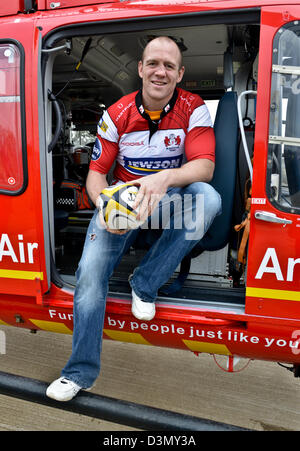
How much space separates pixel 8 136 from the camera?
1806 mm

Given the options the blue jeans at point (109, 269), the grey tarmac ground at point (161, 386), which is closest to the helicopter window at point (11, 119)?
the blue jeans at point (109, 269)

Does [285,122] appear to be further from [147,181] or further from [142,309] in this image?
[142,309]

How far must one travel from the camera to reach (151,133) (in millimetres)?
1909

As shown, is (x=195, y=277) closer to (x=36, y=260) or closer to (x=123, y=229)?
(x=123, y=229)

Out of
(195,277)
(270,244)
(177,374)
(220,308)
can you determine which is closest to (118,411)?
(220,308)

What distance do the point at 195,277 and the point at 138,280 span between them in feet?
2.16

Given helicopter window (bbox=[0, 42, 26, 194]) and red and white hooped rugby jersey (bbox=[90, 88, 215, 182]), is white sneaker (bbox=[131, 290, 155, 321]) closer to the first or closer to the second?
red and white hooped rugby jersey (bbox=[90, 88, 215, 182])

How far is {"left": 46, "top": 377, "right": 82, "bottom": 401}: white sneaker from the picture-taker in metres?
1.49

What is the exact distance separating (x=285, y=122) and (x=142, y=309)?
101cm

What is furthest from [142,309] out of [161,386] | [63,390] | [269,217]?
[161,386]

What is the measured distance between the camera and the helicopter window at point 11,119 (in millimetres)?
1770

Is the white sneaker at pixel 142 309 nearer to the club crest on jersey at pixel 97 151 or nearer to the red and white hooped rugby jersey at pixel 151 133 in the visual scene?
the red and white hooped rugby jersey at pixel 151 133

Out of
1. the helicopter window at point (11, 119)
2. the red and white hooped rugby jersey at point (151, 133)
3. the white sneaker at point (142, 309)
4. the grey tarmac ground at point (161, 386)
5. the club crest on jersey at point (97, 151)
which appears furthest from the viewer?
the grey tarmac ground at point (161, 386)

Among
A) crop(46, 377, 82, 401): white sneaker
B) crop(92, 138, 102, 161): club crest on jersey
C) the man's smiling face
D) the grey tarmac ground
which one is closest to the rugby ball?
crop(92, 138, 102, 161): club crest on jersey
